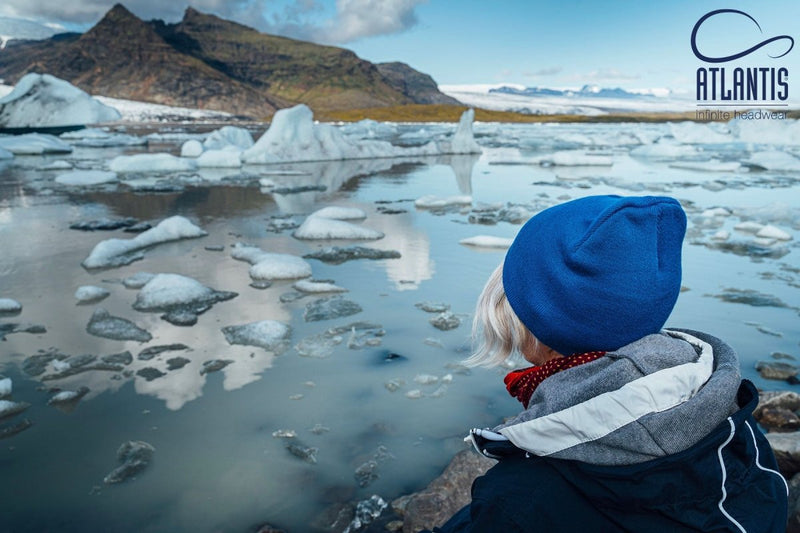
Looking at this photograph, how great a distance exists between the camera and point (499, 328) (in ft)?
3.69

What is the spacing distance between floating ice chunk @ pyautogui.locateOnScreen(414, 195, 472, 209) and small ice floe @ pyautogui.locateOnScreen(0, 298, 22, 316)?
5.21 m

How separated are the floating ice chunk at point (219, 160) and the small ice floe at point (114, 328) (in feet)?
36.1

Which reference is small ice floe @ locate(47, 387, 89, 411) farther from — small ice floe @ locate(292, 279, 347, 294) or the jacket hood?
the jacket hood

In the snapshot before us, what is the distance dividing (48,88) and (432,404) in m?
34.2

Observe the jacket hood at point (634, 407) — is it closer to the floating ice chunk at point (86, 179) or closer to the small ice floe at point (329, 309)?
the small ice floe at point (329, 309)

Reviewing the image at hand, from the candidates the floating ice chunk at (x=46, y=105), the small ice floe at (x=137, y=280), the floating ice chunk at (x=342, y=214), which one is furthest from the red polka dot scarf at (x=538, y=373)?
the floating ice chunk at (x=46, y=105)

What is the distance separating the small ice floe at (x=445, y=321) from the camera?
134 inches

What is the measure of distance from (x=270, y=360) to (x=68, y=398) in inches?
36.3

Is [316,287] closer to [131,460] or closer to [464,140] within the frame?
[131,460]

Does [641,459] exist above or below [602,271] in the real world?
below

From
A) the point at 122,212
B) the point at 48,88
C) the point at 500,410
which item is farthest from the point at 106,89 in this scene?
the point at 500,410

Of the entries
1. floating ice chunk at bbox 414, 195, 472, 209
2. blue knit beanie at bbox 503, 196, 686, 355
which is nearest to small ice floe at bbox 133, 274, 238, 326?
blue knit beanie at bbox 503, 196, 686, 355

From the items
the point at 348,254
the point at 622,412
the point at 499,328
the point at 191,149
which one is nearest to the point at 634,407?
the point at 622,412

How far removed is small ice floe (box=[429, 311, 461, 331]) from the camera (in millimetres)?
3408
